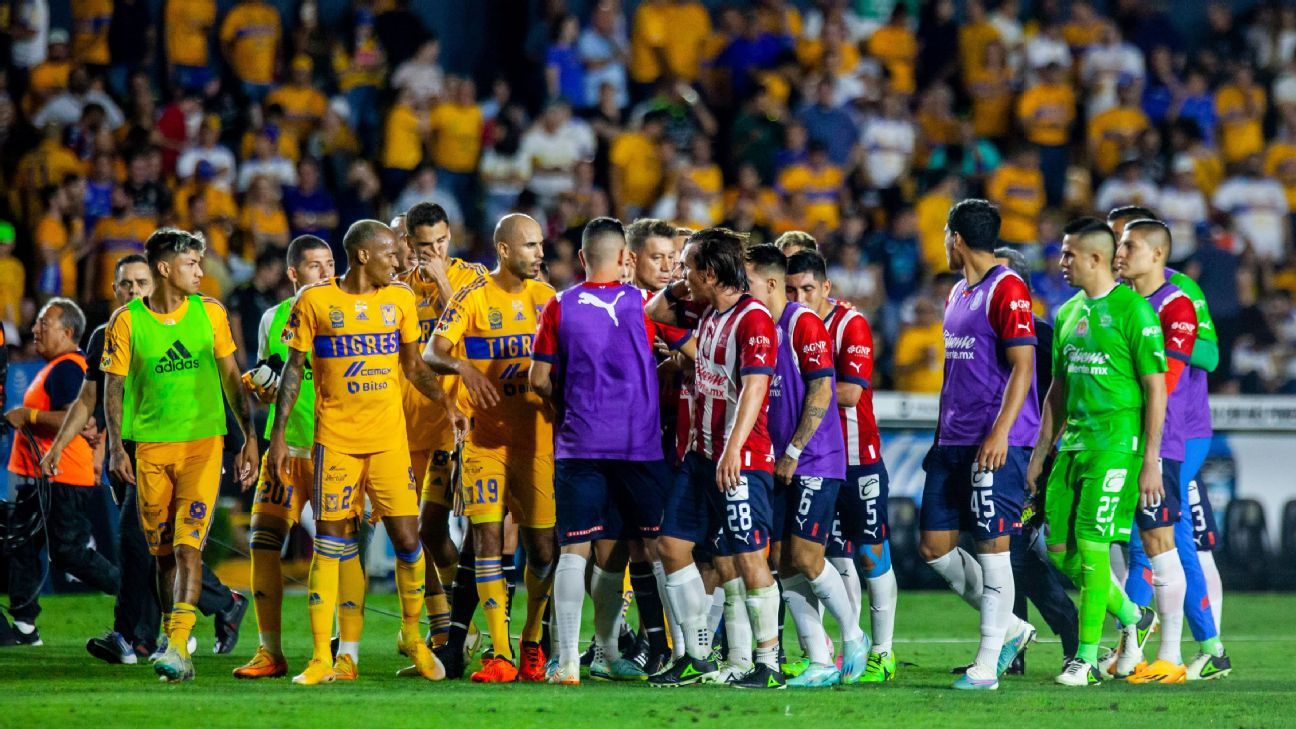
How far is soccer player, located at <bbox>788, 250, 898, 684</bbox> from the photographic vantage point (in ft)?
31.7

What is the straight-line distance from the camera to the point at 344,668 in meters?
9.44

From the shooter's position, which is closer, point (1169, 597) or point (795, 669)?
point (795, 669)

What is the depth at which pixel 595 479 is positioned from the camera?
9203mm

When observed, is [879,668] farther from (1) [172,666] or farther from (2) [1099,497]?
(1) [172,666]

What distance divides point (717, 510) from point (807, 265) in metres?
1.69

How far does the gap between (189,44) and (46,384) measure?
879cm

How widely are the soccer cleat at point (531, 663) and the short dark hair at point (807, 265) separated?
2.62 meters

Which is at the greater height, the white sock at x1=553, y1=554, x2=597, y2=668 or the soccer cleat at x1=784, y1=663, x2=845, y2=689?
the white sock at x1=553, y1=554, x2=597, y2=668

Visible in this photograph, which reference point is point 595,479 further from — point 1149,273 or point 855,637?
point 1149,273

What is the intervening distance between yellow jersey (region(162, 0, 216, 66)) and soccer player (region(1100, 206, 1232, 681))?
41.5ft

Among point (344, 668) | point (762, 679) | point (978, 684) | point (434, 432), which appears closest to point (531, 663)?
point (344, 668)

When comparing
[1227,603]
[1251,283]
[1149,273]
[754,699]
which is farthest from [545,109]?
[754,699]

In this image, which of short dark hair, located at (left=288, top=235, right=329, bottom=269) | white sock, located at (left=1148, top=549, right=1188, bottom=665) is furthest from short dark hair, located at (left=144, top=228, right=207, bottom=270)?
white sock, located at (left=1148, top=549, right=1188, bottom=665)

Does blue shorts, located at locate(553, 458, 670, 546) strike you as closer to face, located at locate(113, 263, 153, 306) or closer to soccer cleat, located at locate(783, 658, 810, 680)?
soccer cleat, located at locate(783, 658, 810, 680)
